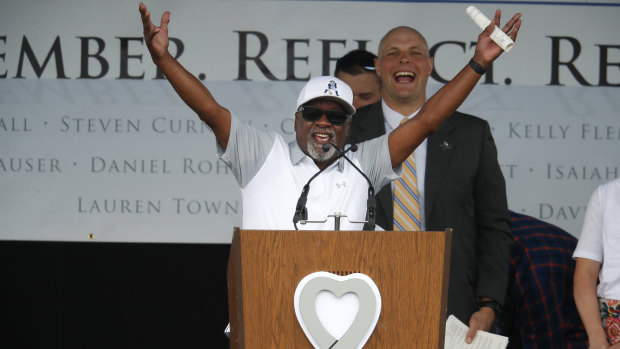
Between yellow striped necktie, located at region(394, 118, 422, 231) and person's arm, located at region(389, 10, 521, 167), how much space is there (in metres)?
0.37

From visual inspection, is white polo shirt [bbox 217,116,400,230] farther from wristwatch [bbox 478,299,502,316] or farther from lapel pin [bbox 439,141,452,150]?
wristwatch [bbox 478,299,502,316]

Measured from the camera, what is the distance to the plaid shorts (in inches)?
147

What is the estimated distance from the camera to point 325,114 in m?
3.45

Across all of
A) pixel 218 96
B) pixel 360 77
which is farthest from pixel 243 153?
pixel 218 96

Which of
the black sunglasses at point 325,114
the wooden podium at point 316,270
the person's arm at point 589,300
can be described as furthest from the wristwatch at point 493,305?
the wooden podium at point 316,270

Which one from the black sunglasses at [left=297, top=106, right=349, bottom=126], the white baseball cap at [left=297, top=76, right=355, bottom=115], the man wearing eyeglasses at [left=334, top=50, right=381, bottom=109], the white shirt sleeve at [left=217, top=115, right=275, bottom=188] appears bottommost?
the white shirt sleeve at [left=217, top=115, right=275, bottom=188]

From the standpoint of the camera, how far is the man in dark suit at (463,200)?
384cm

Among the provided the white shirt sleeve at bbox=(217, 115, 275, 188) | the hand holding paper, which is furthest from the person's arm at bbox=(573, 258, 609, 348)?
the white shirt sleeve at bbox=(217, 115, 275, 188)

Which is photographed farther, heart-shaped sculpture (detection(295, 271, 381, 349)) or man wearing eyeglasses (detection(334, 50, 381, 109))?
man wearing eyeglasses (detection(334, 50, 381, 109))

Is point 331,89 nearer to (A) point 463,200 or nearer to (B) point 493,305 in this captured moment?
(A) point 463,200

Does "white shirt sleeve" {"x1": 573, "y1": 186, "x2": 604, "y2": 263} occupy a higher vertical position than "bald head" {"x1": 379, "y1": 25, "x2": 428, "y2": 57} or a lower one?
lower

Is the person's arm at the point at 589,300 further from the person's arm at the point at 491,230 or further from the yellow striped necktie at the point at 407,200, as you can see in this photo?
the yellow striped necktie at the point at 407,200

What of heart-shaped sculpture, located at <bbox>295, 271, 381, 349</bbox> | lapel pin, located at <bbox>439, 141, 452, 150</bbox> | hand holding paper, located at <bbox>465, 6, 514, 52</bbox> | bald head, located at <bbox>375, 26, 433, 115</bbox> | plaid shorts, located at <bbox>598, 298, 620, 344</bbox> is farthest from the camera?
bald head, located at <bbox>375, 26, 433, 115</bbox>

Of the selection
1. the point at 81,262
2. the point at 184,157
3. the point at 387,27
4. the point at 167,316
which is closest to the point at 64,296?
the point at 81,262
